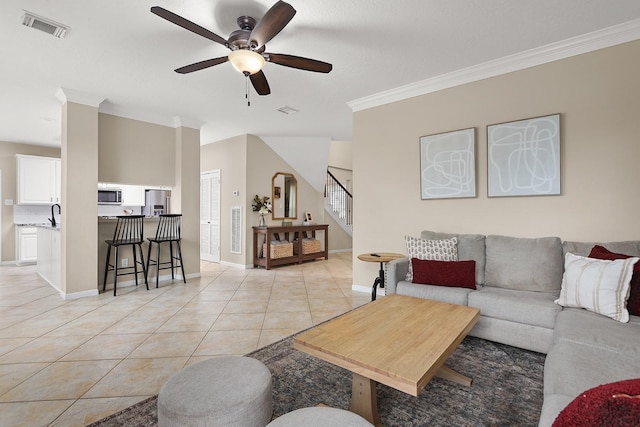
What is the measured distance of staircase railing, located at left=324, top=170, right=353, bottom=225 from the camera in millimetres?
8484

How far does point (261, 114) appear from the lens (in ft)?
16.2

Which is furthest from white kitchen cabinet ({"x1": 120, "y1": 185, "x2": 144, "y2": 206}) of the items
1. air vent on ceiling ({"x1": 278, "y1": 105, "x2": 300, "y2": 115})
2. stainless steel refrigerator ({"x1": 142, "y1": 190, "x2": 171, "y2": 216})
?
air vent on ceiling ({"x1": 278, "y1": 105, "x2": 300, "y2": 115})

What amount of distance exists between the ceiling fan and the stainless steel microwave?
4689 millimetres

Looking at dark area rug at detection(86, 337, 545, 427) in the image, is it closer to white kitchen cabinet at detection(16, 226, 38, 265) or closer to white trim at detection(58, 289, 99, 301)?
white trim at detection(58, 289, 99, 301)

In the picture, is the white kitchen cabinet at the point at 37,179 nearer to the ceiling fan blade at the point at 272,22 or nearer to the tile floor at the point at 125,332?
the tile floor at the point at 125,332

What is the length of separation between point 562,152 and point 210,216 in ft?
20.7

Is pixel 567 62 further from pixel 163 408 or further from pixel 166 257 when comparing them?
pixel 166 257

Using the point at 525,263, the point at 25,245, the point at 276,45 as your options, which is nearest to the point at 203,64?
the point at 276,45

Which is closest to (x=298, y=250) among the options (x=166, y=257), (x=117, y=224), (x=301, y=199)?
(x=301, y=199)

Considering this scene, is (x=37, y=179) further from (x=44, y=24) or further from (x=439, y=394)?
(x=439, y=394)

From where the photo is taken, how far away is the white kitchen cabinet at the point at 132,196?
6.38 m

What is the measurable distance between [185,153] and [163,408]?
15.2 feet

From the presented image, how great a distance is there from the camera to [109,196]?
612cm

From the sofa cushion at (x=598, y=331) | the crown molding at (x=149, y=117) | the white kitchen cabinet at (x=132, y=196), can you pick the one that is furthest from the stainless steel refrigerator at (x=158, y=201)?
the sofa cushion at (x=598, y=331)
